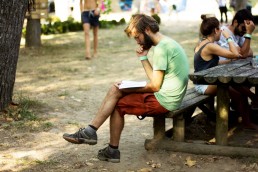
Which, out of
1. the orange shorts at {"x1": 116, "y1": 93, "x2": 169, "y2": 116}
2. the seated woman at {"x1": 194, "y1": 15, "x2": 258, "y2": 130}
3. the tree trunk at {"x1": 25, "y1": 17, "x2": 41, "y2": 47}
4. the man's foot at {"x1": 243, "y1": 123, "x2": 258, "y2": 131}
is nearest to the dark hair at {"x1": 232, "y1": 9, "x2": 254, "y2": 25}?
the seated woman at {"x1": 194, "y1": 15, "x2": 258, "y2": 130}

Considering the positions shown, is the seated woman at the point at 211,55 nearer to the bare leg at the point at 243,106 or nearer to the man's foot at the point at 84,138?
the bare leg at the point at 243,106

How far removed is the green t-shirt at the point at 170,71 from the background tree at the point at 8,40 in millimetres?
2590

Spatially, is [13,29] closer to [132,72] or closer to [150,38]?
[150,38]

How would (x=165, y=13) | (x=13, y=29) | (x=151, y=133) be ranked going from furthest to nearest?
(x=165, y=13)
(x=13, y=29)
(x=151, y=133)

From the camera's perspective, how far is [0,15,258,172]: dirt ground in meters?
5.30

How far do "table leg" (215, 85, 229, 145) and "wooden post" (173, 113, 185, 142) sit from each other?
35cm

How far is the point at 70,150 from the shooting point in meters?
5.86

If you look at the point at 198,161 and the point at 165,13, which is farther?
the point at 165,13

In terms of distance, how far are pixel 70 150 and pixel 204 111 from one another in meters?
1.91

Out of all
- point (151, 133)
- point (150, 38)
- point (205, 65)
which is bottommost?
point (151, 133)

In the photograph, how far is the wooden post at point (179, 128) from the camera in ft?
18.3

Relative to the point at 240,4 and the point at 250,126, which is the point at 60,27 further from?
the point at 250,126

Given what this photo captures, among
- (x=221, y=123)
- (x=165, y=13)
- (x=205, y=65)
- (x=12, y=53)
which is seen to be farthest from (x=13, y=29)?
(x=165, y=13)

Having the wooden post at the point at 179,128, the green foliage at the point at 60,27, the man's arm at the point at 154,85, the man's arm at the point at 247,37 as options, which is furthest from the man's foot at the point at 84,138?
the green foliage at the point at 60,27
